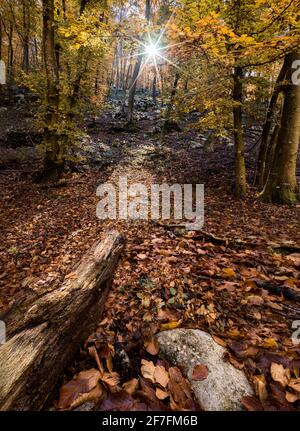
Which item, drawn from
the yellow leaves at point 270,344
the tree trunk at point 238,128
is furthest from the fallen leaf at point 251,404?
the tree trunk at point 238,128

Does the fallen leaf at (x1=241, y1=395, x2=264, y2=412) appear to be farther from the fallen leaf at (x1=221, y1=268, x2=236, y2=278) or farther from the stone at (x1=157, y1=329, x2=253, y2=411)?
the fallen leaf at (x1=221, y1=268, x2=236, y2=278)

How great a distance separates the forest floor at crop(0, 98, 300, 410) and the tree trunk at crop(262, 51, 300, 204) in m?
0.55

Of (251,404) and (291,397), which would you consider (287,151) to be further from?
(251,404)

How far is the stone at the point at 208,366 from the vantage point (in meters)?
1.96

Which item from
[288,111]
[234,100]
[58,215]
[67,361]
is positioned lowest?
[67,361]

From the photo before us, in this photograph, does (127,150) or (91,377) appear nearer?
(91,377)

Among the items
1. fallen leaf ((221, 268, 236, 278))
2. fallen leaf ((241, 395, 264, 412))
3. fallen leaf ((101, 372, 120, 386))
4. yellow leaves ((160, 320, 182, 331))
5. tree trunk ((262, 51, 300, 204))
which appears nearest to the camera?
fallen leaf ((241, 395, 264, 412))

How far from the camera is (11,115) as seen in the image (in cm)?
1662

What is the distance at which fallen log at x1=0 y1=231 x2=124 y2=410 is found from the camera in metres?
1.88

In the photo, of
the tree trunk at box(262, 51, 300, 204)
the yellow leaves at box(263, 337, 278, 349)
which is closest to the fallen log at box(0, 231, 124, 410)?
the yellow leaves at box(263, 337, 278, 349)

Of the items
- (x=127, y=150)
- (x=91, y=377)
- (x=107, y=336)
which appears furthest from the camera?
(x=127, y=150)

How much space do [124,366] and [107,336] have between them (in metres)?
0.43
